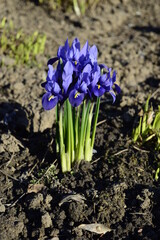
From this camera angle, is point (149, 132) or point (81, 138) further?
Answer: point (149, 132)

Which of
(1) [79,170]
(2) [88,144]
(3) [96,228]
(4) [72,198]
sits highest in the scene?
(2) [88,144]

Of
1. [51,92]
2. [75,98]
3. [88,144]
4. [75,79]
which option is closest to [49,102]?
[51,92]

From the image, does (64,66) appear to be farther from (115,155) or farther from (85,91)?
(115,155)

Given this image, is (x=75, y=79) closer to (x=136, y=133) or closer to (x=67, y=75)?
(x=67, y=75)

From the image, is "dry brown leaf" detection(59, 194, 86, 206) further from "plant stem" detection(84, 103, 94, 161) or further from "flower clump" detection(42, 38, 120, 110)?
"flower clump" detection(42, 38, 120, 110)

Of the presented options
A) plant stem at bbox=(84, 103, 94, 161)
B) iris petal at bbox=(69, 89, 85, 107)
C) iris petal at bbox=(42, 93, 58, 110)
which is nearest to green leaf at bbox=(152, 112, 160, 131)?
plant stem at bbox=(84, 103, 94, 161)

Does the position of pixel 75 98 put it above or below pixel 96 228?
above

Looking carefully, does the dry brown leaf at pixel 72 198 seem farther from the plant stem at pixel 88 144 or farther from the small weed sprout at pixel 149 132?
the small weed sprout at pixel 149 132
